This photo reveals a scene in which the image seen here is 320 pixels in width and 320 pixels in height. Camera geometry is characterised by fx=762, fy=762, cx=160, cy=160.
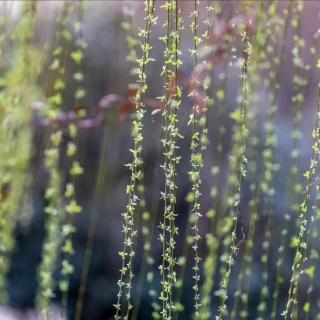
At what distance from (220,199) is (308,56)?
559 mm

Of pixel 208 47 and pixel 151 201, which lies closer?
pixel 208 47

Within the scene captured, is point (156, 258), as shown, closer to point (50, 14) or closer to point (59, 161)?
point (59, 161)

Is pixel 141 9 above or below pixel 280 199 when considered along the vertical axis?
above

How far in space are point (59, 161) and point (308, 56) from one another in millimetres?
910

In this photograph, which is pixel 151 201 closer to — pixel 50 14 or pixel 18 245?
pixel 18 245

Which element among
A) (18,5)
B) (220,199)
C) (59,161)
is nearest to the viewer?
(18,5)

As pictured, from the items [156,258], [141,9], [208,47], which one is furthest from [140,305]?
[208,47]

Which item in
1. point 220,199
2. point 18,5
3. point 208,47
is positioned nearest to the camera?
point 208,47

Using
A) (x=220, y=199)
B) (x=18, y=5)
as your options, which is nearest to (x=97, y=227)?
(x=220, y=199)

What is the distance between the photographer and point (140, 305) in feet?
8.40

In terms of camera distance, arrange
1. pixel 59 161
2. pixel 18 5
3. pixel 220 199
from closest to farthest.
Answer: pixel 18 5, pixel 220 199, pixel 59 161

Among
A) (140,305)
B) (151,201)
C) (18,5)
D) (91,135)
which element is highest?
(18,5)

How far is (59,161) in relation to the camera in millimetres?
2617

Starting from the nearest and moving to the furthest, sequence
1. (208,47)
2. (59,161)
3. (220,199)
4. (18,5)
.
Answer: (208,47) < (18,5) < (220,199) < (59,161)
